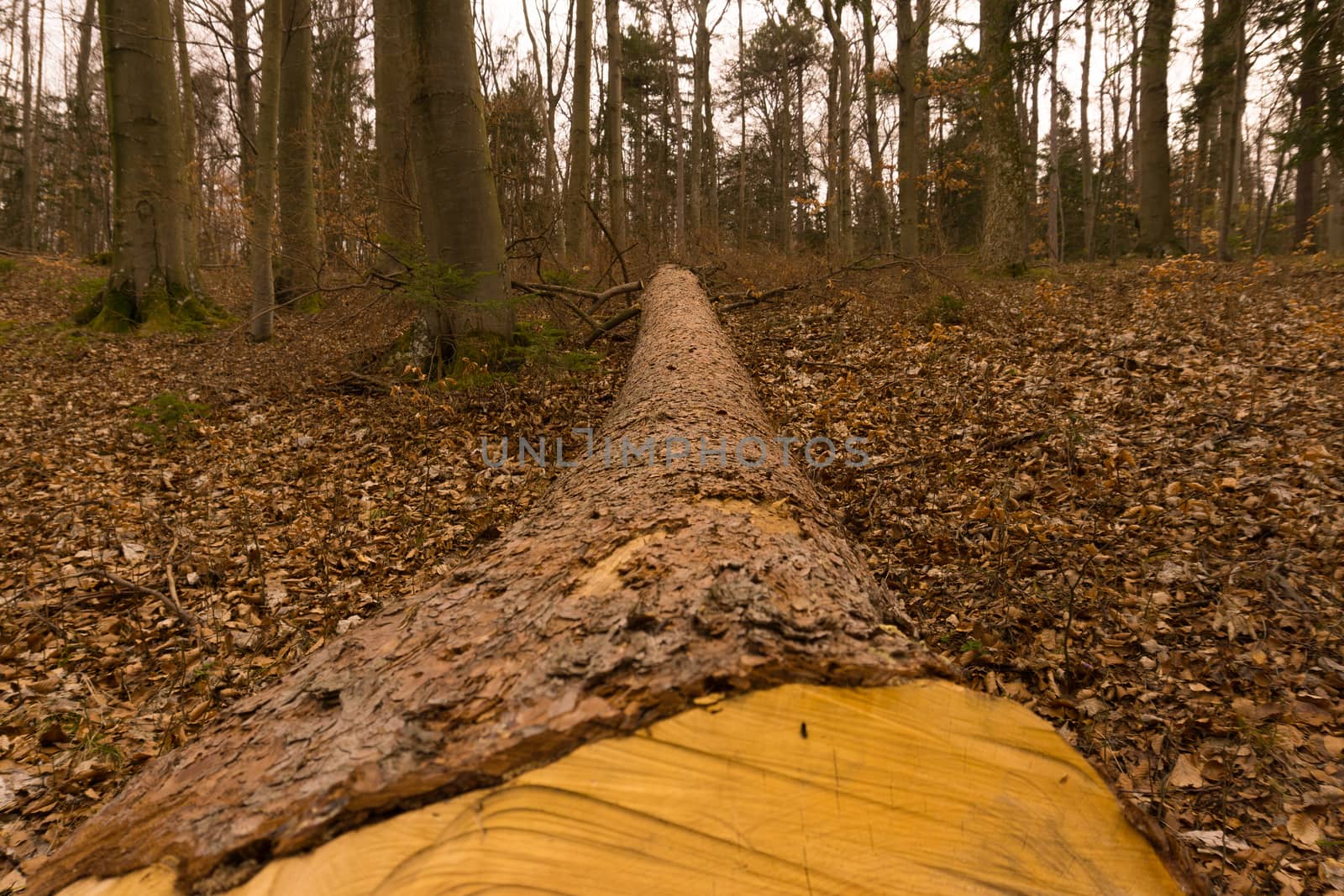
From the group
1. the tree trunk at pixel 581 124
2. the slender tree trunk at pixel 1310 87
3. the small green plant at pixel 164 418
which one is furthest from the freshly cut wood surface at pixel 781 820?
the tree trunk at pixel 581 124

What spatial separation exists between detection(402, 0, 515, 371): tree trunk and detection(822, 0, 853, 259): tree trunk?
700cm

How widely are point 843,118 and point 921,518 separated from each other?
52.6 feet

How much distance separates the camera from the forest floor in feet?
7.60

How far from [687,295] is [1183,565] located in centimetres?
529

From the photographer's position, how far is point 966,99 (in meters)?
23.0

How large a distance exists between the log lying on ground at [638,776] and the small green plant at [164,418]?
5.22m

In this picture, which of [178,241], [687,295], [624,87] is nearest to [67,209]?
[624,87]

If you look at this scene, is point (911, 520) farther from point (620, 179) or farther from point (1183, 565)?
point (620, 179)

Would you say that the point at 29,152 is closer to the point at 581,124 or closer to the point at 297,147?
the point at 297,147

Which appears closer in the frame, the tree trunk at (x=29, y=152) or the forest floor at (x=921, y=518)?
the forest floor at (x=921, y=518)

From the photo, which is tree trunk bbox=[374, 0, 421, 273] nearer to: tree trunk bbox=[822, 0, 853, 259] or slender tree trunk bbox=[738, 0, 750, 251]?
tree trunk bbox=[822, 0, 853, 259]

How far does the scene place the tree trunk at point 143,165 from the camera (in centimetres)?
810

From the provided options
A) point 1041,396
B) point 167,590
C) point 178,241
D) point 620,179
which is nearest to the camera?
point 167,590

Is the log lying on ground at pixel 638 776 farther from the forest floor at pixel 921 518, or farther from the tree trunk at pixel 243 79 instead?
the tree trunk at pixel 243 79
